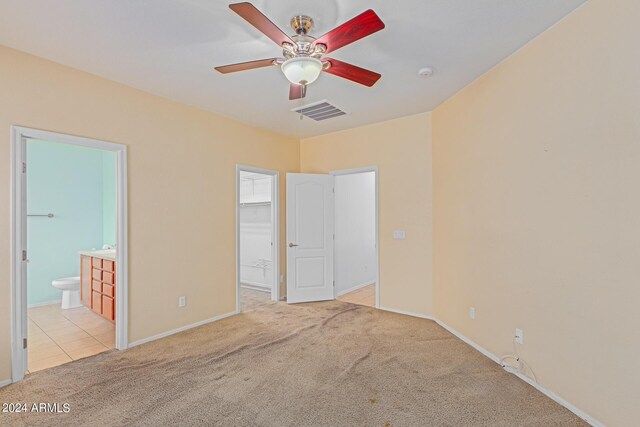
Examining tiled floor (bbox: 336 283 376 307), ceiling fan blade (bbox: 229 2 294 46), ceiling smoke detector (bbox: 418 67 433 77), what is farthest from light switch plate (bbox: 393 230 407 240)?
ceiling fan blade (bbox: 229 2 294 46)

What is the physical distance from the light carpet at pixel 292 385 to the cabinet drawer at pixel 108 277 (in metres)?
0.97

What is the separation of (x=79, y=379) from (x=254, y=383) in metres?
1.45

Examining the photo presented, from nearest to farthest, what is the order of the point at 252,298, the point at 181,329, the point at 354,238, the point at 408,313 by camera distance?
the point at 181,329 → the point at 408,313 → the point at 252,298 → the point at 354,238

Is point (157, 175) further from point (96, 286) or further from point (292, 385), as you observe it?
point (292, 385)

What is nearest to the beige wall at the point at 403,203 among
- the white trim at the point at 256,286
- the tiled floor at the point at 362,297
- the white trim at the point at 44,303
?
the tiled floor at the point at 362,297

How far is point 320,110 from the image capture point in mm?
3891

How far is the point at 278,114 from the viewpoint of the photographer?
4.03m

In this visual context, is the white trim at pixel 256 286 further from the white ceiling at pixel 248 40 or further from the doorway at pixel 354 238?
the white ceiling at pixel 248 40

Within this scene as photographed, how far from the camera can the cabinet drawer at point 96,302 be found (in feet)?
13.1

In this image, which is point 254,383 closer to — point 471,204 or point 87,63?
point 471,204

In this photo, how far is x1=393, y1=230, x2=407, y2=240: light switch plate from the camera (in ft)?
13.8

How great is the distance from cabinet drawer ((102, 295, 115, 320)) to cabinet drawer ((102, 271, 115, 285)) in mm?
202

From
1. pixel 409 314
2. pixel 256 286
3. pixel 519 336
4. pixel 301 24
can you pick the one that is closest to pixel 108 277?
pixel 256 286

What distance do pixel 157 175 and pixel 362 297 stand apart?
11.6ft
